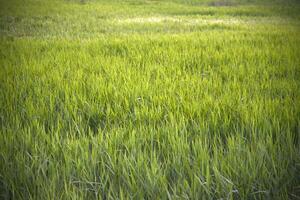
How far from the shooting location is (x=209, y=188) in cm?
100

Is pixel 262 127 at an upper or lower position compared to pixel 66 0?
lower

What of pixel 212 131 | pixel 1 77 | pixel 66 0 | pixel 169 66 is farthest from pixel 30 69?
pixel 66 0

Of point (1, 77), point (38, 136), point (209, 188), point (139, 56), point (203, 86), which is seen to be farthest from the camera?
point (139, 56)

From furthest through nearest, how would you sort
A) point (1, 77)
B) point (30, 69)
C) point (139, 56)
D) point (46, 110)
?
point (139, 56), point (30, 69), point (1, 77), point (46, 110)

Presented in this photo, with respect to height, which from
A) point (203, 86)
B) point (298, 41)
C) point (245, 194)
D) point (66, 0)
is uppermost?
point (66, 0)

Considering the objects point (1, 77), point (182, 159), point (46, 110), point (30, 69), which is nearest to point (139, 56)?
point (30, 69)

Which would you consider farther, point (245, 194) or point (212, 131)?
point (212, 131)

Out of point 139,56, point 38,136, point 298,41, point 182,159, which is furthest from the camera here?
point 298,41

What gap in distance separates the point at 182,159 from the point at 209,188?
0.76ft

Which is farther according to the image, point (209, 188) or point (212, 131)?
point (212, 131)

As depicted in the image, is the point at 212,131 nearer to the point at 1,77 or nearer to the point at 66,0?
the point at 1,77

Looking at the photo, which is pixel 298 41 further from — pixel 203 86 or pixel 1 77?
pixel 1 77

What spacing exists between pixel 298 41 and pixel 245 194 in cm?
443

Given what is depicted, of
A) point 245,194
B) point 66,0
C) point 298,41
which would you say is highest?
point 66,0
